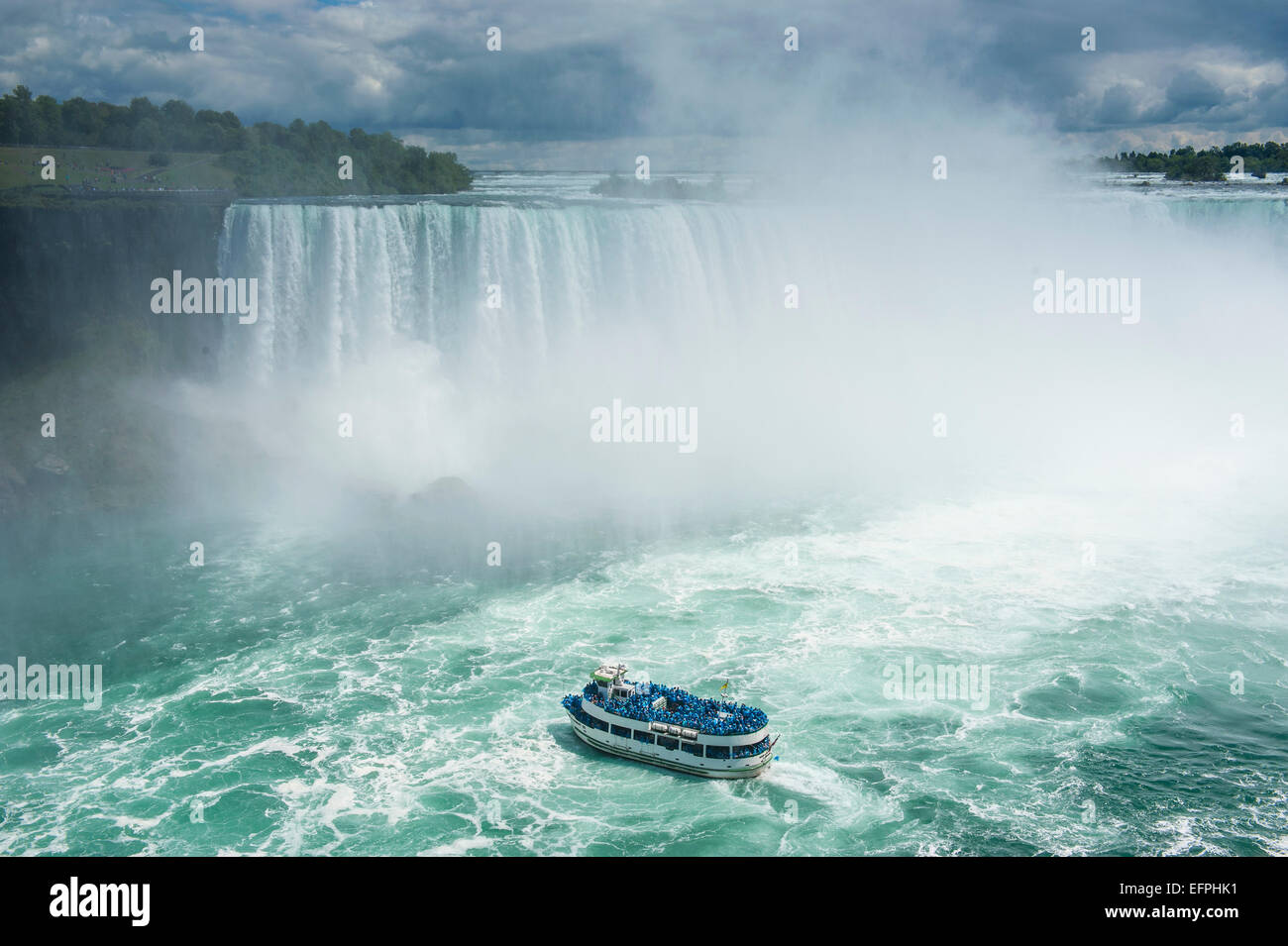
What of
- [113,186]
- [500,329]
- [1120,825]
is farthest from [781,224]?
[1120,825]

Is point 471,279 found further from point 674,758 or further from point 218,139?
point 674,758

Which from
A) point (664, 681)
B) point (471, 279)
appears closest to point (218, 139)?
point (471, 279)

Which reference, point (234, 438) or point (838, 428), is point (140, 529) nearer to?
point (234, 438)

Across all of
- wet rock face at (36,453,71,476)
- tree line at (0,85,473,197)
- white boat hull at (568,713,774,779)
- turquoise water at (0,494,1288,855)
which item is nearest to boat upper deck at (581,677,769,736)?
white boat hull at (568,713,774,779)

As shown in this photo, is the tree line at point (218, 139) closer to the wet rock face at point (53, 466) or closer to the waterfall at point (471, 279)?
the waterfall at point (471, 279)

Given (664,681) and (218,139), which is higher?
(218,139)

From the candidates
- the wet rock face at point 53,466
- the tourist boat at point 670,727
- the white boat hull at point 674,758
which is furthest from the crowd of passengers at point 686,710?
the wet rock face at point 53,466

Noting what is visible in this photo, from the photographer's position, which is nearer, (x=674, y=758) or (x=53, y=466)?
(x=674, y=758)
